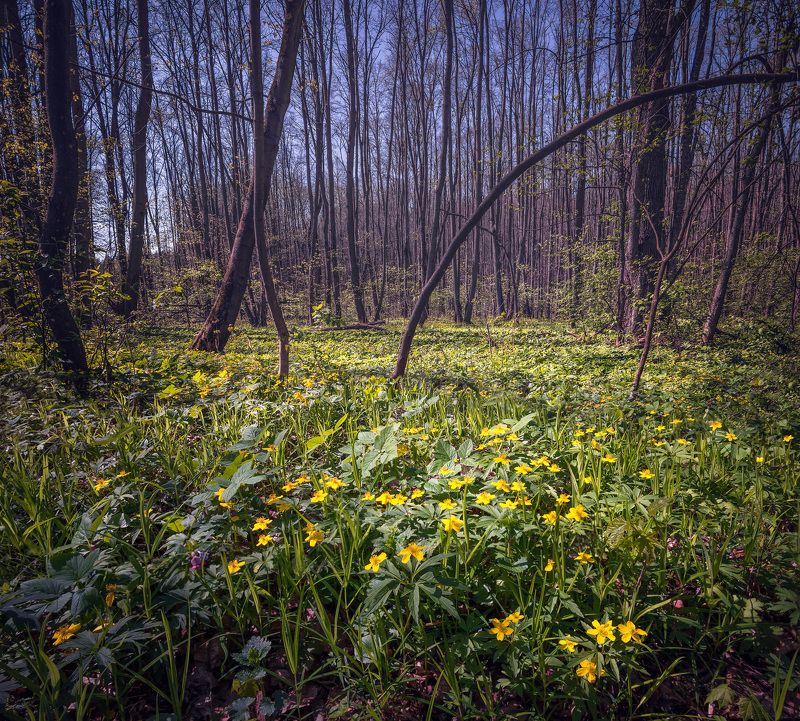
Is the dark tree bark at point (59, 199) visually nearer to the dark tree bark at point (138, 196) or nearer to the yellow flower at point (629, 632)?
the yellow flower at point (629, 632)

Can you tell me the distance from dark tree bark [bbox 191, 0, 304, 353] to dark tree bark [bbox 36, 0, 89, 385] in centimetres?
188

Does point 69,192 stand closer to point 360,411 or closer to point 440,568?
point 360,411

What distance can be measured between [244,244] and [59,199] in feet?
7.32

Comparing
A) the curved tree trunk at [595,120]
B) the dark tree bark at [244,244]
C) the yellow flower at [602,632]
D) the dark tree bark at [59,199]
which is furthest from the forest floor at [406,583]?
the dark tree bark at [244,244]

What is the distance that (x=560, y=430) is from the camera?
2.39 meters

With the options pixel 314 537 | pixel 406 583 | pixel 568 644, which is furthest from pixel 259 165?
pixel 568 644

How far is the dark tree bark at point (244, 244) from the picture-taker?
5.12 metres

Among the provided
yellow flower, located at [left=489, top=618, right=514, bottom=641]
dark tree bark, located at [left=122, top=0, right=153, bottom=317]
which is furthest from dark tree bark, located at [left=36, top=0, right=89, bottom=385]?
dark tree bark, located at [left=122, top=0, right=153, bottom=317]

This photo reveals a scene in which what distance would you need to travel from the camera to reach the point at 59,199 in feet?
13.1

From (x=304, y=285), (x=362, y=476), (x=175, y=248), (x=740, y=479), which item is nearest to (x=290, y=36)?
(x=362, y=476)

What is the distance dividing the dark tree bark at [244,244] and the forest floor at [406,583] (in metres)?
3.81

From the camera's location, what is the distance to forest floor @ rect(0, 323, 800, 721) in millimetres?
1101

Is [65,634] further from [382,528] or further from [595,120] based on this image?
[595,120]

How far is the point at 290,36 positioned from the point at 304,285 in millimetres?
21413
